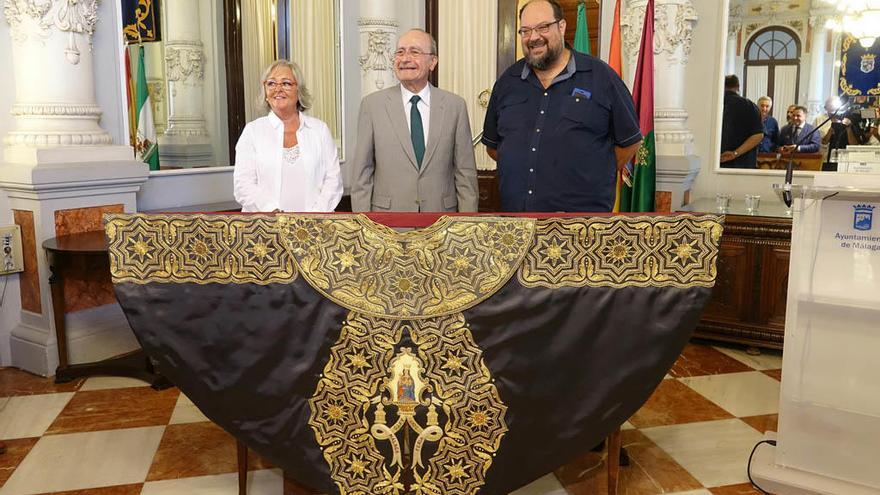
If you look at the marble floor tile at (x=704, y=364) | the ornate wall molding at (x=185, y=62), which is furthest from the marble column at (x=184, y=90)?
the marble floor tile at (x=704, y=364)

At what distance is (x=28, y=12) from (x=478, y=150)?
3.49m

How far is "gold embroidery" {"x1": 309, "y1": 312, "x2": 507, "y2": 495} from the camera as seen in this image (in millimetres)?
1989

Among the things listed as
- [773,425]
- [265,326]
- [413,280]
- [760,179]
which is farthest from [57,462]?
[760,179]

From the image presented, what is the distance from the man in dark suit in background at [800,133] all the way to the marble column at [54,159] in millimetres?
3661

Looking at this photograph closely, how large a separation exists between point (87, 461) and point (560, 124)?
2149mm

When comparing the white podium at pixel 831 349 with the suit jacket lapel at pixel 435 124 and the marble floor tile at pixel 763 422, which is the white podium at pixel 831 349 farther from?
the suit jacket lapel at pixel 435 124

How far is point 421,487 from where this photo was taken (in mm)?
2041

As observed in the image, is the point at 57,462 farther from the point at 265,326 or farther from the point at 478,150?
the point at 478,150

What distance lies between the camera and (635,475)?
256 centimetres

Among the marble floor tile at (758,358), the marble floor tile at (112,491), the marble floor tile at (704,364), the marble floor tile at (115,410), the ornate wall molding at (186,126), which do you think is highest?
the ornate wall molding at (186,126)

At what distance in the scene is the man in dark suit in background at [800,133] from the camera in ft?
14.0

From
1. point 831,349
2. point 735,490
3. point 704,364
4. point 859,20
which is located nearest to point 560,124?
point 831,349

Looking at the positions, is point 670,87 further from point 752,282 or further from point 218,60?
point 218,60

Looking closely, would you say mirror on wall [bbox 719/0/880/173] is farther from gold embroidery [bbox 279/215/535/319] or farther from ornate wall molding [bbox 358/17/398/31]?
gold embroidery [bbox 279/215/535/319]
